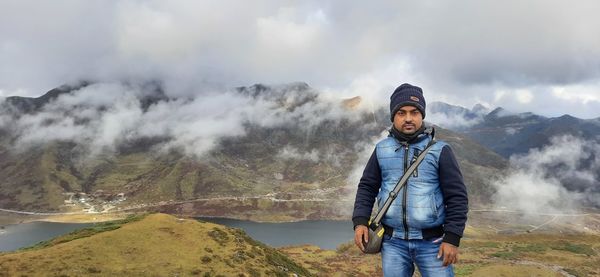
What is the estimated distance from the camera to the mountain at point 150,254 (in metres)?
32.1

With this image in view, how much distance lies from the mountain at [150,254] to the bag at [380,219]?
30800 mm

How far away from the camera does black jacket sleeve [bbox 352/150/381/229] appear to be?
7.63m

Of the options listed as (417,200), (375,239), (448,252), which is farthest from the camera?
(375,239)

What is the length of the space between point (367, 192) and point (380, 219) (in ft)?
2.42

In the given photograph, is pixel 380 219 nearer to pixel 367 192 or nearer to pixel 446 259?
pixel 367 192

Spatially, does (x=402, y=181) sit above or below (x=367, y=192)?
above

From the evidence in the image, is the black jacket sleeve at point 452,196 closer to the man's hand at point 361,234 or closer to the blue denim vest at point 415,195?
the blue denim vest at point 415,195

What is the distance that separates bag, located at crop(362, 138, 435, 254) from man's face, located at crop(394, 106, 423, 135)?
39 centimetres

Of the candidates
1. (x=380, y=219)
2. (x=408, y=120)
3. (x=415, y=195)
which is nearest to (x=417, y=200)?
(x=415, y=195)

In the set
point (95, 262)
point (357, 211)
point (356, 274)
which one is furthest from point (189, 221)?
point (357, 211)

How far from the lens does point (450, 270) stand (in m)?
7.17

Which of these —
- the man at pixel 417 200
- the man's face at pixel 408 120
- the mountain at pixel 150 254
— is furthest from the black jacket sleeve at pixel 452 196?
the mountain at pixel 150 254

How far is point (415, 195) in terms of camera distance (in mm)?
6891

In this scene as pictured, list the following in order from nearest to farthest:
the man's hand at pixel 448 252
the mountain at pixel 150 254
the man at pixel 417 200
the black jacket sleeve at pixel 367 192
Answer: the man's hand at pixel 448 252, the man at pixel 417 200, the black jacket sleeve at pixel 367 192, the mountain at pixel 150 254
